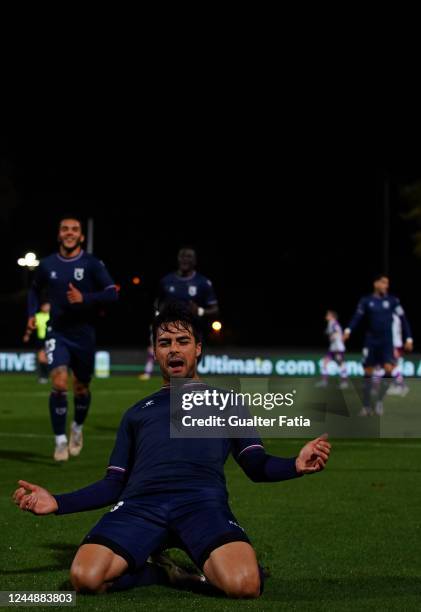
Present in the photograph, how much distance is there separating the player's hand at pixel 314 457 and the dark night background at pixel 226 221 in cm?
4215

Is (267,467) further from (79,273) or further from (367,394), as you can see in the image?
(367,394)

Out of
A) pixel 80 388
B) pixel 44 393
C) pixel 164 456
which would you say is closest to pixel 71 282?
pixel 80 388

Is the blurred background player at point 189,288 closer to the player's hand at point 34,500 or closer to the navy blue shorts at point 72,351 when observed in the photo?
the navy blue shorts at point 72,351

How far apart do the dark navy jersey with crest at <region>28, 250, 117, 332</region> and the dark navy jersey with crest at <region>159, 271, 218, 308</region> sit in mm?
3656

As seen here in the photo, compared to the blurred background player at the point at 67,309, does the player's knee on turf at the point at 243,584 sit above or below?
below

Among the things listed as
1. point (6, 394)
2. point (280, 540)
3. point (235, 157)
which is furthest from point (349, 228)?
point (280, 540)

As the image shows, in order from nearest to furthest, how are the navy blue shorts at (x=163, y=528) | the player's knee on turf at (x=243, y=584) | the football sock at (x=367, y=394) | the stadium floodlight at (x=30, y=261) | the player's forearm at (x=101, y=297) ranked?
the player's knee on turf at (x=243, y=584) < the navy blue shorts at (x=163, y=528) < the player's forearm at (x=101, y=297) < the football sock at (x=367, y=394) < the stadium floodlight at (x=30, y=261)

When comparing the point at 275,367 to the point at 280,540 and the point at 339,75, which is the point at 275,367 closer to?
the point at 339,75

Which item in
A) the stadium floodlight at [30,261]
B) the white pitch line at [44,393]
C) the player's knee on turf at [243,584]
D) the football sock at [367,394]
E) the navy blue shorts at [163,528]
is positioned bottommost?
the player's knee on turf at [243,584]

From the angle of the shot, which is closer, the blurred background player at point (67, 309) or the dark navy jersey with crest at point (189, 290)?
the blurred background player at point (67, 309)

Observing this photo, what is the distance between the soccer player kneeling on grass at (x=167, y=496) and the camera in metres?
6.40

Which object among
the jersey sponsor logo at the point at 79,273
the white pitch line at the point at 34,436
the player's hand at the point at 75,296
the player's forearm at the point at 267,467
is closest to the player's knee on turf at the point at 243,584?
the player's forearm at the point at 267,467

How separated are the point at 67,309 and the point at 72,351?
480 millimetres

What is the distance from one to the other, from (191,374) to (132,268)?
180 ft
